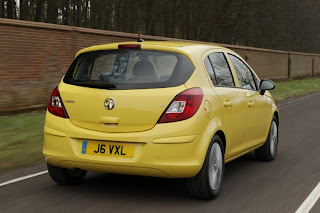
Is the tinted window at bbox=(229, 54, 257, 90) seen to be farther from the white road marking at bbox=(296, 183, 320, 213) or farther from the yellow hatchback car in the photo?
the white road marking at bbox=(296, 183, 320, 213)

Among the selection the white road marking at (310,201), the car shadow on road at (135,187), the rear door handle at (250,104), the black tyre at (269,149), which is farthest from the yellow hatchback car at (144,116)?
the black tyre at (269,149)

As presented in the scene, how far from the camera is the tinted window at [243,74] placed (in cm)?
637

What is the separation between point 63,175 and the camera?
545cm

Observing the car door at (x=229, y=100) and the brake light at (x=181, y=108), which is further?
the car door at (x=229, y=100)

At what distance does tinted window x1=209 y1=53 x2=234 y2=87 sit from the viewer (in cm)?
561

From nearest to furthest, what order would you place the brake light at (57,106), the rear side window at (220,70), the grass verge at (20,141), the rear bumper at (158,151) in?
the rear bumper at (158,151), the brake light at (57,106), the rear side window at (220,70), the grass verge at (20,141)

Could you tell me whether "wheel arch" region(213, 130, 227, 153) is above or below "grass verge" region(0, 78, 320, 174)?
above

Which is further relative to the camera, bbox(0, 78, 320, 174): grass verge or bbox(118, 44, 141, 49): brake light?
bbox(0, 78, 320, 174): grass verge

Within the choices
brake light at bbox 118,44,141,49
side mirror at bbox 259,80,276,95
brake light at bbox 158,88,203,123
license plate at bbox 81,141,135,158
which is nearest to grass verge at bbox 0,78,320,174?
license plate at bbox 81,141,135,158

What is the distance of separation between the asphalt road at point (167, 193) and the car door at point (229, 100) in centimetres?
49

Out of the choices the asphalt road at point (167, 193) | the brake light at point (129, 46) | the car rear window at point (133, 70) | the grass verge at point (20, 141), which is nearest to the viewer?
the asphalt road at point (167, 193)

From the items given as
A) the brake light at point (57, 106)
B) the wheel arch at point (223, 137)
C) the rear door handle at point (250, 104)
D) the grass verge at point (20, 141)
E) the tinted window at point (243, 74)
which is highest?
the tinted window at point (243, 74)

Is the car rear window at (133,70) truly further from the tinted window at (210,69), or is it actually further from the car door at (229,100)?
the car door at (229,100)

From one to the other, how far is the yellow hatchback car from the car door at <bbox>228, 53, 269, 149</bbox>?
0.74m
